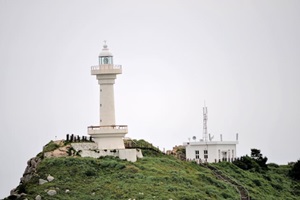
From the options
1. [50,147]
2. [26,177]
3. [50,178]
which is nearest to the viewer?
[50,178]

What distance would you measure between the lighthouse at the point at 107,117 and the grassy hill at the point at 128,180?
2.84 metres

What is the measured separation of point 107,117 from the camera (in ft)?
327

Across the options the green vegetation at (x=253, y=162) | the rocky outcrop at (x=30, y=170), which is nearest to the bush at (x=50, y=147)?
the rocky outcrop at (x=30, y=170)

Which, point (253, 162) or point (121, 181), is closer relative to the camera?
point (121, 181)

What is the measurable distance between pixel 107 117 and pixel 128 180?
1106cm

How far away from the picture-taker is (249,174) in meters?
113

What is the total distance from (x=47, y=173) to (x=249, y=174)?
29134 mm

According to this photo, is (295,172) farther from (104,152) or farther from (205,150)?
(104,152)

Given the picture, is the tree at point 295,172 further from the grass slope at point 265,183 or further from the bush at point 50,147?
the bush at point 50,147

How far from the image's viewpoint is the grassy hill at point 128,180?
86.4 m

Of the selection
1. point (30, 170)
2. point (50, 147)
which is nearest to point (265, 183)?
point (50, 147)

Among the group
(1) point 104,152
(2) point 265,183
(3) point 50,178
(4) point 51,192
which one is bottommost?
(4) point 51,192

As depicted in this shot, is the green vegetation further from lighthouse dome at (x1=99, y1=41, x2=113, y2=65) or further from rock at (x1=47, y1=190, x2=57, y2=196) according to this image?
rock at (x1=47, y1=190, x2=57, y2=196)

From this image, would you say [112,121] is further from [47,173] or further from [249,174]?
[249,174]
